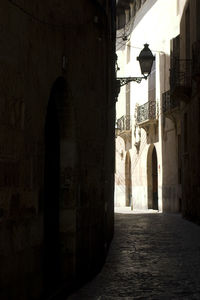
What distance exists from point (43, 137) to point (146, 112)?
81.5 ft

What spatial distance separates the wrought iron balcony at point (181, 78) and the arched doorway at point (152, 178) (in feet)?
26.9

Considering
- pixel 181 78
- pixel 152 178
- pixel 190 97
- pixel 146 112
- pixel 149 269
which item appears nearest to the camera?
pixel 149 269

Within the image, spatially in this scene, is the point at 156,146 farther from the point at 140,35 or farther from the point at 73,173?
the point at 73,173

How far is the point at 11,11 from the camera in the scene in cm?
460

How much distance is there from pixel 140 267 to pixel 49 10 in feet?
15.2

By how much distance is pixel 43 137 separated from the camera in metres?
5.56

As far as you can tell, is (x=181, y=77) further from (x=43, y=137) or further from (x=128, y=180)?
(x=43, y=137)

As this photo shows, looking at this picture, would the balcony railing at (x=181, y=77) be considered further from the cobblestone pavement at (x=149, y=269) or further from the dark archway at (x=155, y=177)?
the dark archway at (x=155, y=177)

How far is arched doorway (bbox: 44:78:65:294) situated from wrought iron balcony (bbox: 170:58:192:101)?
42.1ft

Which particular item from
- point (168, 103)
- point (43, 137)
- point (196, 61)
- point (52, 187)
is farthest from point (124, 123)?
point (43, 137)

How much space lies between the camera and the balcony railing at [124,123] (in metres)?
34.6

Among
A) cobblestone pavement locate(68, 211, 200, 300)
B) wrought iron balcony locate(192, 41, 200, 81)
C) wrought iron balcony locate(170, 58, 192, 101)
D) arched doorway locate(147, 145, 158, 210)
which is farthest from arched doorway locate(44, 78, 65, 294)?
arched doorway locate(147, 145, 158, 210)

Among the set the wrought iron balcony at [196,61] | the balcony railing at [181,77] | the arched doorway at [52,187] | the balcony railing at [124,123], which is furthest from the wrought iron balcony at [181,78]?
the arched doorway at [52,187]

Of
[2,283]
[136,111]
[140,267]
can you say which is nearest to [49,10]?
[2,283]
